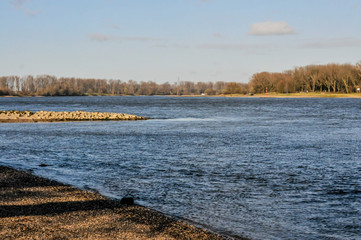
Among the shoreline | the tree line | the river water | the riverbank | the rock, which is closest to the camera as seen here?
the riverbank

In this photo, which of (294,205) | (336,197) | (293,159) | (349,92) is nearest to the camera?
(294,205)

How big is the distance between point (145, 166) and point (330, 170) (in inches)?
323

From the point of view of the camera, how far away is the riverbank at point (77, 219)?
9062 mm

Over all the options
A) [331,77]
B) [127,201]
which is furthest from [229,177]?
[331,77]

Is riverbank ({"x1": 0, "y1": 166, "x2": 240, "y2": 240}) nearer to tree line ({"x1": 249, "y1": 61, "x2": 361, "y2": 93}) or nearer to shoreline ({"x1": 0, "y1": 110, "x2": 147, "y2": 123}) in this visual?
shoreline ({"x1": 0, "y1": 110, "x2": 147, "y2": 123})

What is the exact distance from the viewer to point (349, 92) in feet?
587

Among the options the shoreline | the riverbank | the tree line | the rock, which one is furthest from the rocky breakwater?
the tree line

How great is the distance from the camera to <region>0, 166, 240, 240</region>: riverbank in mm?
9062

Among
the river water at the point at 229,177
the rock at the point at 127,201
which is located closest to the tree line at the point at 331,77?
the river water at the point at 229,177

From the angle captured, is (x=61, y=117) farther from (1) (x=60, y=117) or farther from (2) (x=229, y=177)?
(2) (x=229, y=177)

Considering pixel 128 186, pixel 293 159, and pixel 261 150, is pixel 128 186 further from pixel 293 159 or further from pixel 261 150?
pixel 261 150

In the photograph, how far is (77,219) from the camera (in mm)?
10070

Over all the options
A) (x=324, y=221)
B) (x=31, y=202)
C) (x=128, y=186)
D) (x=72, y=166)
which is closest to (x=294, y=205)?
(x=324, y=221)

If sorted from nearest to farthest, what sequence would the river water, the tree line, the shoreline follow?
the river water, the shoreline, the tree line
